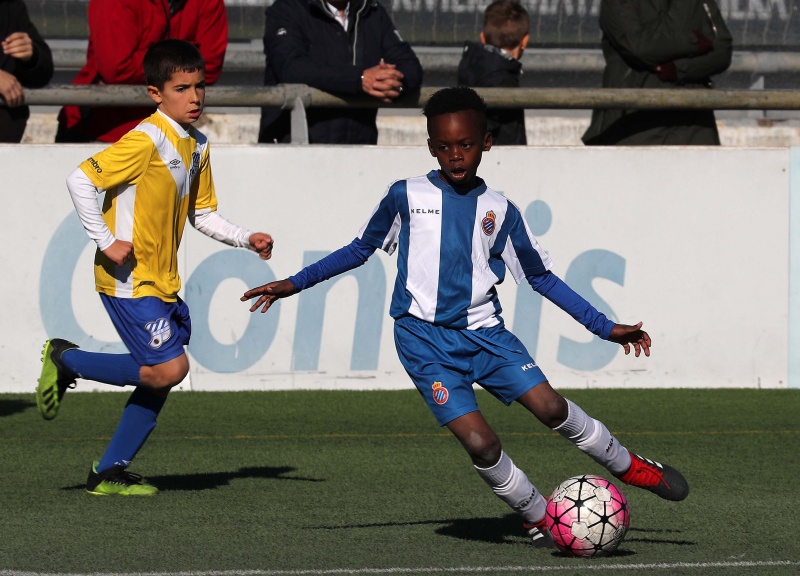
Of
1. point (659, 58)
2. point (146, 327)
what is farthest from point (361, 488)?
point (659, 58)

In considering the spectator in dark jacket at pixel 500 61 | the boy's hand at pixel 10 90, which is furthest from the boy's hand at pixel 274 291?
the spectator in dark jacket at pixel 500 61

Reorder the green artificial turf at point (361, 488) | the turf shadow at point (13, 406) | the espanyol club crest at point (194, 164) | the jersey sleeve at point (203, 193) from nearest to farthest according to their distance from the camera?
the green artificial turf at point (361, 488)
the espanyol club crest at point (194, 164)
the jersey sleeve at point (203, 193)
the turf shadow at point (13, 406)

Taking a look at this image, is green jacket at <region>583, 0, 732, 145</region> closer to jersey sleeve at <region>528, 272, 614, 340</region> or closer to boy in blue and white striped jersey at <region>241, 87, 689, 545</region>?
jersey sleeve at <region>528, 272, 614, 340</region>

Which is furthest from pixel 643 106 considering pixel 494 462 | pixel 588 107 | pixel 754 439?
pixel 494 462

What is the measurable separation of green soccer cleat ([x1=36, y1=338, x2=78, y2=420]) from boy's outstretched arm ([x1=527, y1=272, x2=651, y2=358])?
229cm

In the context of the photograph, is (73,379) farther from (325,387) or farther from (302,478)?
(325,387)

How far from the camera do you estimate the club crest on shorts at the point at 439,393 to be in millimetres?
5320

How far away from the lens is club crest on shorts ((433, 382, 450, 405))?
5.32 meters

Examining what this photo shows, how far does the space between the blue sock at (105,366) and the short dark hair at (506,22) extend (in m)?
4.25

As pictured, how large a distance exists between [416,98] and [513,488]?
492 cm

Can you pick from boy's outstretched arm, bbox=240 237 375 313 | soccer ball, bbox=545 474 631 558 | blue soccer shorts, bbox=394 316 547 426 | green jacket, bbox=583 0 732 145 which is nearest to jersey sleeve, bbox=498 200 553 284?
blue soccer shorts, bbox=394 316 547 426

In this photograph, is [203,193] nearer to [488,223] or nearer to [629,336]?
[488,223]

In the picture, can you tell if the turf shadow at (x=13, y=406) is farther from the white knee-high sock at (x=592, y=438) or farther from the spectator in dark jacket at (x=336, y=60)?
the white knee-high sock at (x=592, y=438)

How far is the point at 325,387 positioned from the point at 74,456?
2.39 m
